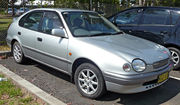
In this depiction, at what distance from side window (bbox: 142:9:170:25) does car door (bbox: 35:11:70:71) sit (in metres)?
2.86

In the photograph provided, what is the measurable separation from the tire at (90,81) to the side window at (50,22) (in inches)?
47.4

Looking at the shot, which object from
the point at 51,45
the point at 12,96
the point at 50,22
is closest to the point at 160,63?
the point at 51,45

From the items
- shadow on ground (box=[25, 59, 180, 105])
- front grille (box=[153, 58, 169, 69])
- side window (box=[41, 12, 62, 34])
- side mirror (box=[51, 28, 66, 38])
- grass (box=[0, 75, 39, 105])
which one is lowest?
shadow on ground (box=[25, 59, 180, 105])

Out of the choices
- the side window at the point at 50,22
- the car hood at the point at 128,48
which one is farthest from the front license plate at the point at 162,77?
the side window at the point at 50,22

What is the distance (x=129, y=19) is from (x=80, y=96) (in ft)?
11.2

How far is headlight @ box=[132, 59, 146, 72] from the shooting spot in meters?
3.20

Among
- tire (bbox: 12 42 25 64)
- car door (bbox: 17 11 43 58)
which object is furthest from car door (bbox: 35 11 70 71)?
tire (bbox: 12 42 25 64)

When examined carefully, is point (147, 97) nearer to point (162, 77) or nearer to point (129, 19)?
point (162, 77)

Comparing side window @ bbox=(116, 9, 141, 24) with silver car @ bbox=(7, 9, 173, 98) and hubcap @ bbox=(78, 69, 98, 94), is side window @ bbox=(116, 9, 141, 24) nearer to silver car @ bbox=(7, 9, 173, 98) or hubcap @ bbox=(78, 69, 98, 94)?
silver car @ bbox=(7, 9, 173, 98)

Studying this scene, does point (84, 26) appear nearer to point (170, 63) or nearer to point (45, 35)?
point (45, 35)

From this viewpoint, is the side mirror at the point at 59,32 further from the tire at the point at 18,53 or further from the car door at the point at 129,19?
the car door at the point at 129,19

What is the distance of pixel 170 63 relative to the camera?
3.87m

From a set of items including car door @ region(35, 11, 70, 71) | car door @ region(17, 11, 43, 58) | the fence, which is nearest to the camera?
car door @ region(35, 11, 70, 71)

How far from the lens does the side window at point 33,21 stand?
4.85 metres
